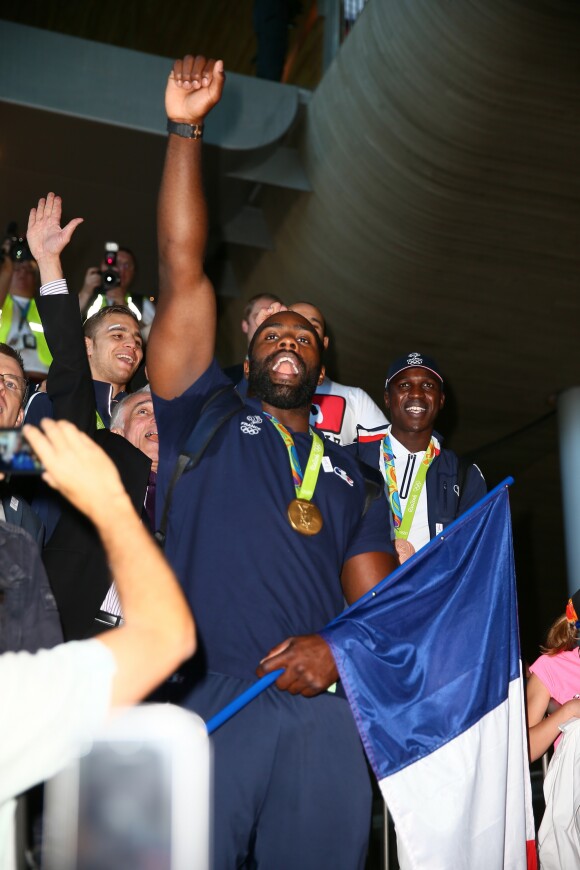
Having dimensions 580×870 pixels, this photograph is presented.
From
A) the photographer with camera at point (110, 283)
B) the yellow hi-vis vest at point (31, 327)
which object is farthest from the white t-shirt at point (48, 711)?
the yellow hi-vis vest at point (31, 327)

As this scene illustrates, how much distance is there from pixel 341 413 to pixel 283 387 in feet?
4.61

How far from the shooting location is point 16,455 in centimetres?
142

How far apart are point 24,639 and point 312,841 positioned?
0.94 metres

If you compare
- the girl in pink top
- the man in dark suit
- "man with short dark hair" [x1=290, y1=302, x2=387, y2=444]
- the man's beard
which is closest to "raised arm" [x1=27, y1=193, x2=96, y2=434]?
the man in dark suit

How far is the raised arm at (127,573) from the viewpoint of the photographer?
1420 mm

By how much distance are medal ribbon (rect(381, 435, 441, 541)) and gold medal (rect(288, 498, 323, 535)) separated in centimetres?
114

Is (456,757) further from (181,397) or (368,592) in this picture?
(181,397)

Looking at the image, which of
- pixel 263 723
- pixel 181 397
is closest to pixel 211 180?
pixel 181 397

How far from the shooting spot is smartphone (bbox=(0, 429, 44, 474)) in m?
1.40

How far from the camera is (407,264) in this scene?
7926mm

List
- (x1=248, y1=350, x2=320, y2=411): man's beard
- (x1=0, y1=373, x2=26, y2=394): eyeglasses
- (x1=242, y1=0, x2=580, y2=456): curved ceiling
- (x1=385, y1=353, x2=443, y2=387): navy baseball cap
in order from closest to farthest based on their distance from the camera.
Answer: (x1=248, y1=350, x2=320, y2=411): man's beard → (x1=0, y1=373, x2=26, y2=394): eyeglasses → (x1=385, y1=353, x2=443, y2=387): navy baseball cap → (x1=242, y1=0, x2=580, y2=456): curved ceiling

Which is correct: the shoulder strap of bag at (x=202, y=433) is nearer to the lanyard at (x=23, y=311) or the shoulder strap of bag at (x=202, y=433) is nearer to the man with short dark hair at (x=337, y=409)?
the man with short dark hair at (x=337, y=409)

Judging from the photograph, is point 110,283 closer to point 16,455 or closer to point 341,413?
point 341,413

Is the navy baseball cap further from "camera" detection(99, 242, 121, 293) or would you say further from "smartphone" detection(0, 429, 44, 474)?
"smartphone" detection(0, 429, 44, 474)
